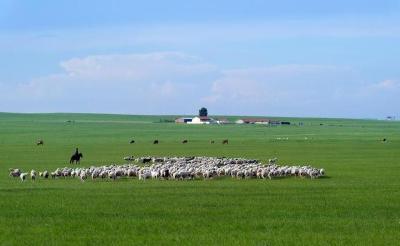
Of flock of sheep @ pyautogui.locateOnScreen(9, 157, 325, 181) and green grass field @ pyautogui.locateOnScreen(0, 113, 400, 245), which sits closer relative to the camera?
green grass field @ pyautogui.locateOnScreen(0, 113, 400, 245)

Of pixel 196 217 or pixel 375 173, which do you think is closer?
pixel 196 217

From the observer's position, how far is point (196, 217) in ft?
67.8

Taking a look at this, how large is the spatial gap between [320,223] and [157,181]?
46.8 feet

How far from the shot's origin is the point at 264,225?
63.3 ft

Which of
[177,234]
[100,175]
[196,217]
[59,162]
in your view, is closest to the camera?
[177,234]

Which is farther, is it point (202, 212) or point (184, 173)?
point (184, 173)

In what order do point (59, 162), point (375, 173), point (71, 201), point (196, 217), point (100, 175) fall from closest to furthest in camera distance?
point (196, 217)
point (71, 201)
point (100, 175)
point (375, 173)
point (59, 162)

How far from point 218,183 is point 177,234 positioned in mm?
13805

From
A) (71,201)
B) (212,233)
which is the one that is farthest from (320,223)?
(71,201)

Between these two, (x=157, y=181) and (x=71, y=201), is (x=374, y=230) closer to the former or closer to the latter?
(x=71, y=201)

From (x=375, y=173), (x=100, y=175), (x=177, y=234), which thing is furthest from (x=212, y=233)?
(x=375, y=173)

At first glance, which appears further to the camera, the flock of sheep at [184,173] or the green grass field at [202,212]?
the flock of sheep at [184,173]

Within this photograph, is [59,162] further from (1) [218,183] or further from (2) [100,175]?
(1) [218,183]

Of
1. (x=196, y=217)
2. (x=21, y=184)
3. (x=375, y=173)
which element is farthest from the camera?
(x=375, y=173)
